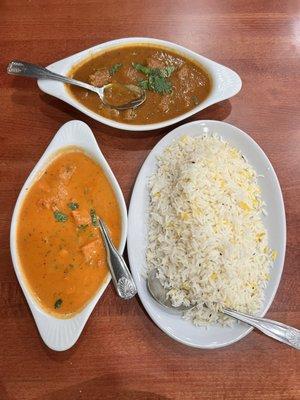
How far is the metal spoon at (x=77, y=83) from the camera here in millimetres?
2170

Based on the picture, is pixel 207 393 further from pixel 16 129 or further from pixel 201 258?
pixel 16 129

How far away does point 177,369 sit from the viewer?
194 cm

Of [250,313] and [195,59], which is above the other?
[195,59]

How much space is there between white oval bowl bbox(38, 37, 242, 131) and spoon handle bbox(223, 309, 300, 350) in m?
1.01

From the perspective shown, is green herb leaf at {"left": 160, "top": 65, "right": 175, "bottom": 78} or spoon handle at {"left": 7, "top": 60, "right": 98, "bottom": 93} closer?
spoon handle at {"left": 7, "top": 60, "right": 98, "bottom": 93}

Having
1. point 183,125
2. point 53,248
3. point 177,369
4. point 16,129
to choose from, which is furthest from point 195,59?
point 177,369

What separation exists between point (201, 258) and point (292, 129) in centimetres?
96

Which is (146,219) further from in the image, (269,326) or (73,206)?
(269,326)

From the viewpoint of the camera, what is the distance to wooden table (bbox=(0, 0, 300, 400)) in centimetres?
192

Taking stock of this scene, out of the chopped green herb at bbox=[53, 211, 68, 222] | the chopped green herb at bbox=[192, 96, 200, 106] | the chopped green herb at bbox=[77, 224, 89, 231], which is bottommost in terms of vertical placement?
the chopped green herb at bbox=[77, 224, 89, 231]

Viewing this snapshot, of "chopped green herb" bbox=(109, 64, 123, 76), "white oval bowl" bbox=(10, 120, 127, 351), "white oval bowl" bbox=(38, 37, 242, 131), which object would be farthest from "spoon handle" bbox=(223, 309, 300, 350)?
"chopped green herb" bbox=(109, 64, 123, 76)

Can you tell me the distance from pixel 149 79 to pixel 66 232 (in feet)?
3.09

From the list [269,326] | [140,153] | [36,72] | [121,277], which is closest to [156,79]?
[140,153]

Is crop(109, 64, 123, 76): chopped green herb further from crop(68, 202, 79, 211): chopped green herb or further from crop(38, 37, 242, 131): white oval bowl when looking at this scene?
crop(68, 202, 79, 211): chopped green herb
